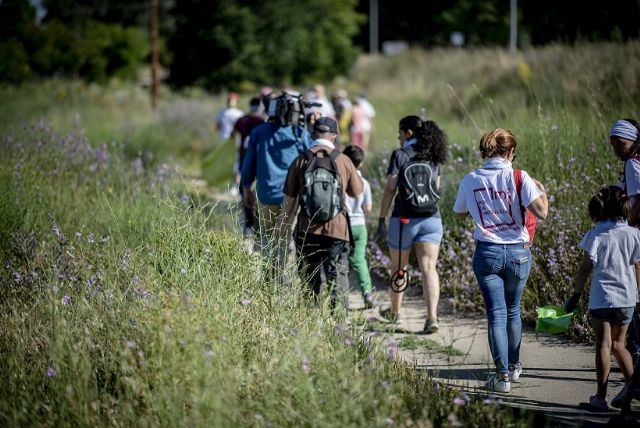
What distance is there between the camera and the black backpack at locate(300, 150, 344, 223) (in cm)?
711

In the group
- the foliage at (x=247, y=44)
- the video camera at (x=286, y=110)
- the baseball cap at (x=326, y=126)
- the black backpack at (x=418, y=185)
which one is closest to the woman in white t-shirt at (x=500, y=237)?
the black backpack at (x=418, y=185)

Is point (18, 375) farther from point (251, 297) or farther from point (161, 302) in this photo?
point (251, 297)

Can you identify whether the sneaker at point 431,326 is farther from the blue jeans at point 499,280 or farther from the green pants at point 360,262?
the blue jeans at point 499,280

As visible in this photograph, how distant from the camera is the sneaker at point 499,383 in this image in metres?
6.02

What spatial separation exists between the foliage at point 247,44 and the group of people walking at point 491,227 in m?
35.4

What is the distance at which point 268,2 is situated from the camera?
4450cm

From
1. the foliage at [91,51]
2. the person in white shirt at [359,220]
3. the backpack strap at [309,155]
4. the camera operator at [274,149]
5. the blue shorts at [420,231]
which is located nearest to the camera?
the backpack strap at [309,155]

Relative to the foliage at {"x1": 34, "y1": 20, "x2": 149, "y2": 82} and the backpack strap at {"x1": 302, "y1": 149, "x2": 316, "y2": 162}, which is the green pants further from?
the foliage at {"x1": 34, "y1": 20, "x2": 149, "y2": 82}

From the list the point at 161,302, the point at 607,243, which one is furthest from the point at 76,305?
the point at 607,243

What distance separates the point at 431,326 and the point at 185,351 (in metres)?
3.22

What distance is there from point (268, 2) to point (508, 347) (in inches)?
1577

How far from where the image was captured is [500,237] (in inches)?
239

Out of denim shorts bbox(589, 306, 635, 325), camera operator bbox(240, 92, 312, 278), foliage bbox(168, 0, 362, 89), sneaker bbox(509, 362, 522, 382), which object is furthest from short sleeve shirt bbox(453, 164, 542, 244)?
foliage bbox(168, 0, 362, 89)

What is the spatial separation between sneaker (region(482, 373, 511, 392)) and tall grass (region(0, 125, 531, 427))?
0.44 metres
